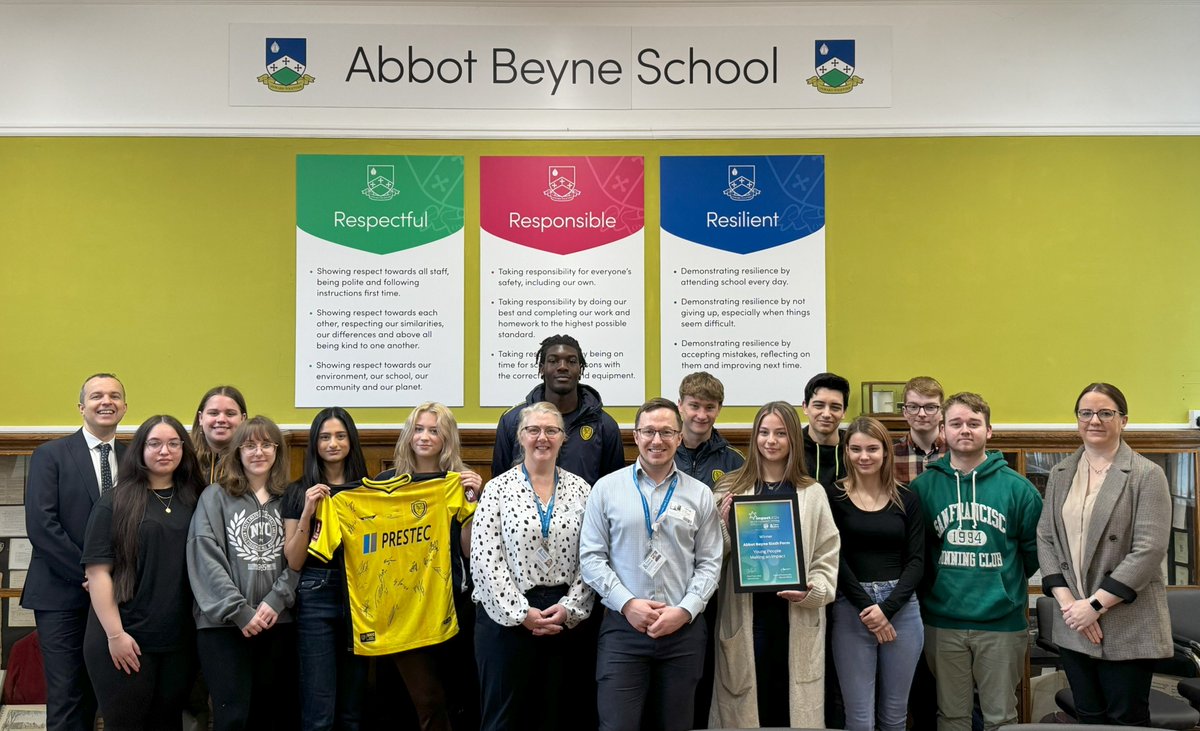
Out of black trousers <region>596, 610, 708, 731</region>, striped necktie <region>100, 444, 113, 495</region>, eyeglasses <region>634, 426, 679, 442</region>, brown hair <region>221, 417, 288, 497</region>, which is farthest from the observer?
striped necktie <region>100, 444, 113, 495</region>

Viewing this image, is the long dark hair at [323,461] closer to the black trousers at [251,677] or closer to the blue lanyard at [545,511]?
the black trousers at [251,677]

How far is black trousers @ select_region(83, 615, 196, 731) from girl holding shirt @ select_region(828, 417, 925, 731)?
280 centimetres

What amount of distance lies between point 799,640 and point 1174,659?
222cm

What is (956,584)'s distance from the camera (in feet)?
11.4

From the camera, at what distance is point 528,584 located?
322 cm

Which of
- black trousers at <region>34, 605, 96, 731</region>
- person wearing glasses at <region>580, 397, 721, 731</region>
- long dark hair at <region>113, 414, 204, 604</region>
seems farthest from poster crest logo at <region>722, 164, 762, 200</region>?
black trousers at <region>34, 605, 96, 731</region>

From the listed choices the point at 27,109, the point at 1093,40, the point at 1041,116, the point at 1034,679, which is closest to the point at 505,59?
the point at 27,109

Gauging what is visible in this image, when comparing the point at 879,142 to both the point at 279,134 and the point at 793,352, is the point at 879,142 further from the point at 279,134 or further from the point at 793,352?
the point at 279,134

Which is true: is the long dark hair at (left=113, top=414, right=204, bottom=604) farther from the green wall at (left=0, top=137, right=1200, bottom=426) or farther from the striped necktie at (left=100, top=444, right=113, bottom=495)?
the green wall at (left=0, top=137, right=1200, bottom=426)

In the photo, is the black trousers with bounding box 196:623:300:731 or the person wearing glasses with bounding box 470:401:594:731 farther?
the black trousers with bounding box 196:623:300:731

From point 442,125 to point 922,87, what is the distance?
3.01 m

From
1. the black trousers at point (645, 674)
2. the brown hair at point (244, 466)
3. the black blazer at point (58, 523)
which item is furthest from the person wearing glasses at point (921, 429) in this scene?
the black blazer at point (58, 523)

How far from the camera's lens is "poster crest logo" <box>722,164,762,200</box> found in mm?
4965

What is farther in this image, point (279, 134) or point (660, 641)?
point (279, 134)
